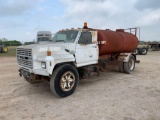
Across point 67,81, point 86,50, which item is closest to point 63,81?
point 67,81

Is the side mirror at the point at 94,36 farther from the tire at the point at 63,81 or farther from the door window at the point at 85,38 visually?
the tire at the point at 63,81

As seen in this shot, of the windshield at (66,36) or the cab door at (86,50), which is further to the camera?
the windshield at (66,36)

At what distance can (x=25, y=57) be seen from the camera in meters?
5.40

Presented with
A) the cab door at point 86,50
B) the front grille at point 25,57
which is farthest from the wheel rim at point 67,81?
the front grille at point 25,57

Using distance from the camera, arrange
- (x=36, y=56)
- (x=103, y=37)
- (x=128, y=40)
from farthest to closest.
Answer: (x=128, y=40)
(x=103, y=37)
(x=36, y=56)

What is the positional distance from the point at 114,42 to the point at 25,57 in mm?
4314

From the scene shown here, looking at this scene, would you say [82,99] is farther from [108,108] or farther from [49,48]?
[49,48]

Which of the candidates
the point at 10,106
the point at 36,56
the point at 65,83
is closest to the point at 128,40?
the point at 65,83

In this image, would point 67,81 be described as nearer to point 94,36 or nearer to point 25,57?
point 25,57

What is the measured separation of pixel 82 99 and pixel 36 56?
1.98 m

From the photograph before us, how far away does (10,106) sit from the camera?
15.3ft

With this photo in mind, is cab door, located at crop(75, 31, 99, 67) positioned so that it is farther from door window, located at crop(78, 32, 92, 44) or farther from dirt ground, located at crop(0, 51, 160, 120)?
dirt ground, located at crop(0, 51, 160, 120)

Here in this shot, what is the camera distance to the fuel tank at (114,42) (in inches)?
280

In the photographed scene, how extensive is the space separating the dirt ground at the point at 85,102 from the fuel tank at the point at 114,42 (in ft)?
5.49
